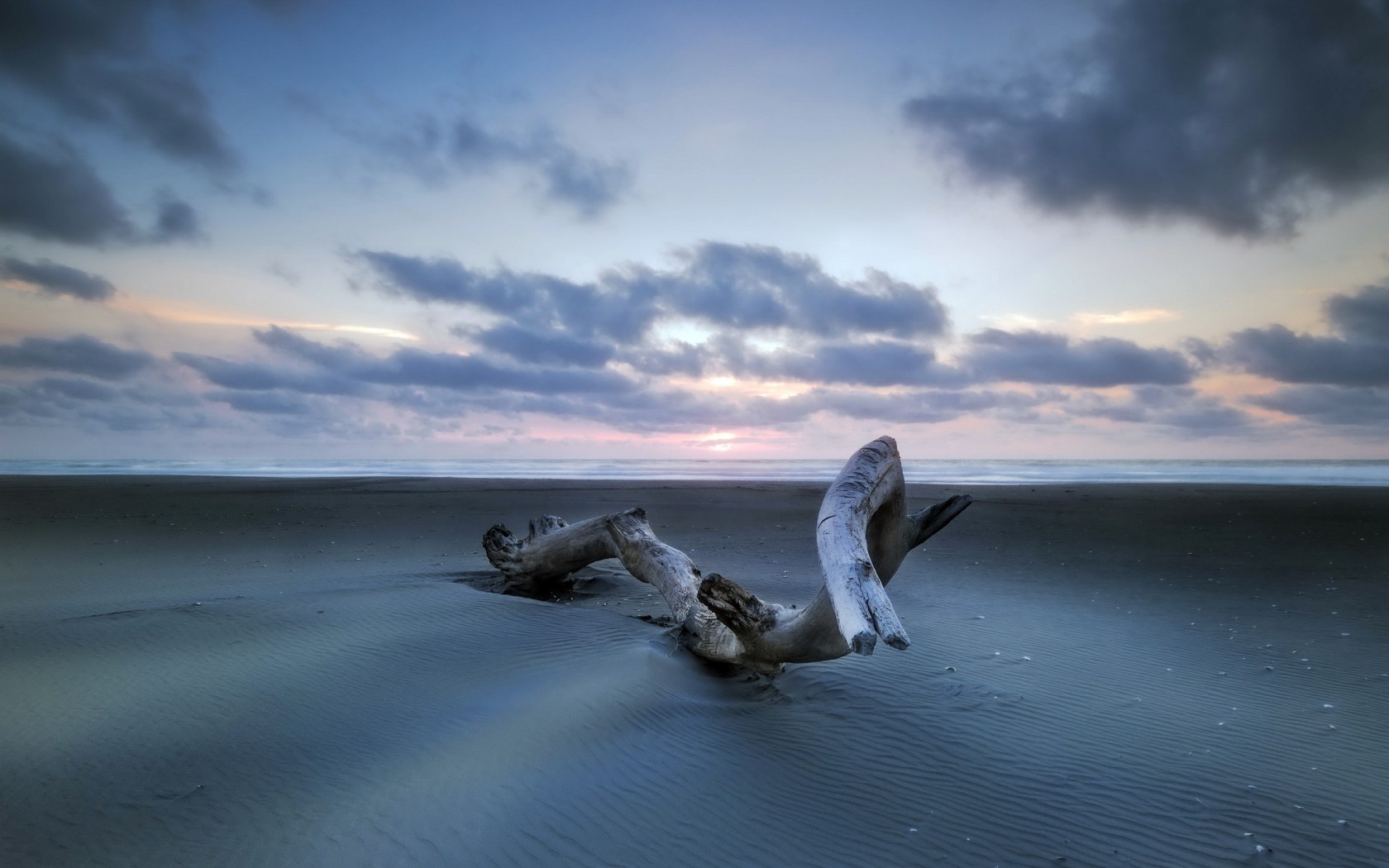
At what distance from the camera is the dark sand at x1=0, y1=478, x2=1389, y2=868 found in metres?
3.19

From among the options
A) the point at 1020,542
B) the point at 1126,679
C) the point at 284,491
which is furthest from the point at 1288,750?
the point at 284,491

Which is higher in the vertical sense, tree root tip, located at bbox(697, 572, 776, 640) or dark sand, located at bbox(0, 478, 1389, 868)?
tree root tip, located at bbox(697, 572, 776, 640)

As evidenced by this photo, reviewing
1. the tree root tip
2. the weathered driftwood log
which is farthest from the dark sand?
the tree root tip

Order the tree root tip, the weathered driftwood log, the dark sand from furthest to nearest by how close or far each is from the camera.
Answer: the tree root tip, the weathered driftwood log, the dark sand

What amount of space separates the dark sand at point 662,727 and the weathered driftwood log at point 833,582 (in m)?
0.35

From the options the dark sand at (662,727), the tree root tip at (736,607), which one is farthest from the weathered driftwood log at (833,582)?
the dark sand at (662,727)

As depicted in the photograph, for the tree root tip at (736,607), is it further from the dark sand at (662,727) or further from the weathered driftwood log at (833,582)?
the dark sand at (662,727)

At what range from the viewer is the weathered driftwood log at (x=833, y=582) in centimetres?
331

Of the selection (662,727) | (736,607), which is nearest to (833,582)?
(736,607)

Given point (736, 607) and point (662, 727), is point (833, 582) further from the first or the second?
point (662, 727)

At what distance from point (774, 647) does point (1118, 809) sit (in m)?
2.15

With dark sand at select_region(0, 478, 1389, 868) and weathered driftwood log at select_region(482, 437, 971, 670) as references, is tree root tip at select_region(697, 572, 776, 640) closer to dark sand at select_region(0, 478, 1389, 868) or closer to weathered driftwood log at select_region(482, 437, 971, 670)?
weathered driftwood log at select_region(482, 437, 971, 670)

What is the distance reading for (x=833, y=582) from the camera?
11.5 ft

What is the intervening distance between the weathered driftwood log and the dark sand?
35 cm
